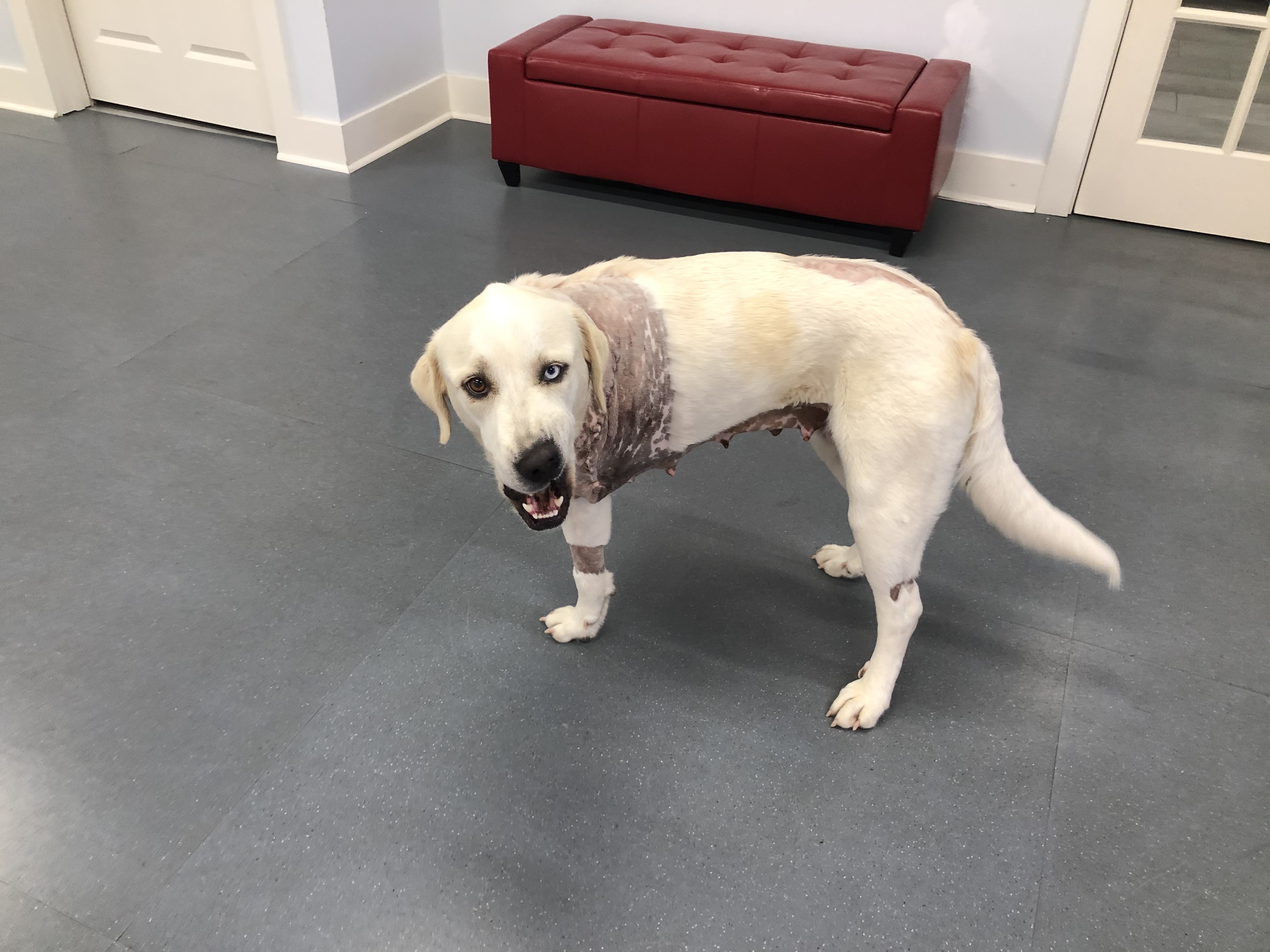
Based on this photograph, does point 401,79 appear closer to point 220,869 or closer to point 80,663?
point 80,663

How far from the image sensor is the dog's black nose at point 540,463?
3.97 feet

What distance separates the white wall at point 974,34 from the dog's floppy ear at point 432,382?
2.96m

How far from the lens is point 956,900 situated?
1.38 m

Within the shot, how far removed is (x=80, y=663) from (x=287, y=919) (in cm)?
75

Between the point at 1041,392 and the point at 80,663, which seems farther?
the point at 1041,392

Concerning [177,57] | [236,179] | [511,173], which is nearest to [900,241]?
[511,173]

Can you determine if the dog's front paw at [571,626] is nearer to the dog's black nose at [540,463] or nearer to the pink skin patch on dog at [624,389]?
the pink skin patch on dog at [624,389]

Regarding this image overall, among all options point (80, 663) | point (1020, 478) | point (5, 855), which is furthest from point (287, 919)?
point (1020, 478)

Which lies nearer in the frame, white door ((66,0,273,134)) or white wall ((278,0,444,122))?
white wall ((278,0,444,122))

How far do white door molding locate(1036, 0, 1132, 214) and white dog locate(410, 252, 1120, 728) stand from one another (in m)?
2.41

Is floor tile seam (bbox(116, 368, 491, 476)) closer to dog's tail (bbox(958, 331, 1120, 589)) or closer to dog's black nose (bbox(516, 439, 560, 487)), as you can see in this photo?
dog's black nose (bbox(516, 439, 560, 487))

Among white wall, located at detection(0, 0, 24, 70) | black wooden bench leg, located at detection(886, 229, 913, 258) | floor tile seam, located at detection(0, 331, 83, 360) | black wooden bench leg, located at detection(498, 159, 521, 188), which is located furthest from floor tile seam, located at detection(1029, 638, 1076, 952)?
white wall, located at detection(0, 0, 24, 70)

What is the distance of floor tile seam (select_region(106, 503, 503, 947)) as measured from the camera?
1.38 metres

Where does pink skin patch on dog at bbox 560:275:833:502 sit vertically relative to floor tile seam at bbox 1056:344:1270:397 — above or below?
above
